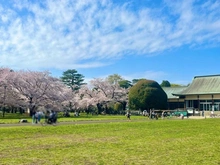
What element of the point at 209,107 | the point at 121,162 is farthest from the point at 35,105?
the point at 121,162

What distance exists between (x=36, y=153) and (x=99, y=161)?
8.96 feet

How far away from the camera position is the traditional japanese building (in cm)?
5150

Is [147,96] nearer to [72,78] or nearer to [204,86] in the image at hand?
[204,86]

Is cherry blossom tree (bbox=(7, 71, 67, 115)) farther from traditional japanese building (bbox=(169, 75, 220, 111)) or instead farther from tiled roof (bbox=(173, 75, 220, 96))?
tiled roof (bbox=(173, 75, 220, 96))

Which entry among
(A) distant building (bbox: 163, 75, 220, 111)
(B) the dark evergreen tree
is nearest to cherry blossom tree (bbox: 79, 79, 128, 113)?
(B) the dark evergreen tree

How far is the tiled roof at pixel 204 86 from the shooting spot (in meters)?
52.7

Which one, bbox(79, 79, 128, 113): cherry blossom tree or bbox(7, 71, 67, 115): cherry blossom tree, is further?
bbox(79, 79, 128, 113): cherry blossom tree

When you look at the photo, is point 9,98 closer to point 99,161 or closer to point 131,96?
point 131,96

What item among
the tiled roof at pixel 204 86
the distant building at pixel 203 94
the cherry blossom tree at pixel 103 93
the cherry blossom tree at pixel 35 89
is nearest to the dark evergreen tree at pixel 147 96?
the distant building at pixel 203 94

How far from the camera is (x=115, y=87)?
65812 mm

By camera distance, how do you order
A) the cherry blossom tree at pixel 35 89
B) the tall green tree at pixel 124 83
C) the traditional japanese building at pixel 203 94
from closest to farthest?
the cherry blossom tree at pixel 35 89
the traditional japanese building at pixel 203 94
the tall green tree at pixel 124 83

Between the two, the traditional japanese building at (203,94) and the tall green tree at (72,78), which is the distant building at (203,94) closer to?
the traditional japanese building at (203,94)

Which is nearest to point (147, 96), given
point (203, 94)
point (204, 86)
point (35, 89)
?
point (203, 94)

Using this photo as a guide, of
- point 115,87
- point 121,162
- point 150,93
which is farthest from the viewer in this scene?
point 115,87
